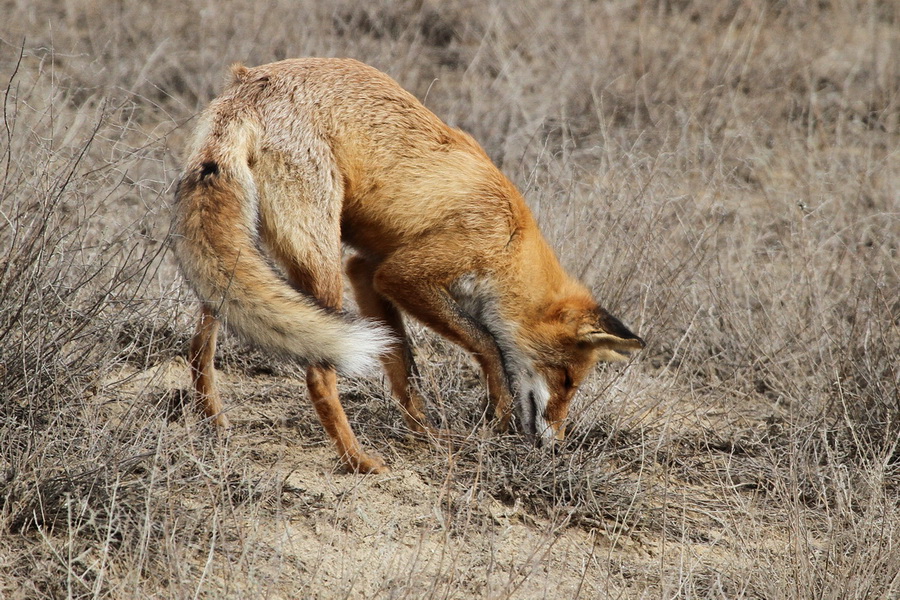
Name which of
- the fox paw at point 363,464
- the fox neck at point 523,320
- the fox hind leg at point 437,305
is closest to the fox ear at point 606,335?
the fox neck at point 523,320

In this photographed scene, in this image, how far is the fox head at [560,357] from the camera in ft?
17.0

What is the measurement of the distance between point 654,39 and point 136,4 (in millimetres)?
5618

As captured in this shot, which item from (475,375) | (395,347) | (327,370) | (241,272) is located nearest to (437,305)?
(395,347)

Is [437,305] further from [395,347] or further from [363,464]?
[363,464]

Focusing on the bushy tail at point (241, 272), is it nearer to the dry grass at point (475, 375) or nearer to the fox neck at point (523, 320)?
the dry grass at point (475, 375)

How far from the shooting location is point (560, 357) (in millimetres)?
5246

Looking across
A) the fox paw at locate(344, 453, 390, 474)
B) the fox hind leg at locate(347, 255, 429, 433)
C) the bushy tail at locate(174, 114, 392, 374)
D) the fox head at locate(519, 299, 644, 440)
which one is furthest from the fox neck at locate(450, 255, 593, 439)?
the bushy tail at locate(174, 114, 392, 374)

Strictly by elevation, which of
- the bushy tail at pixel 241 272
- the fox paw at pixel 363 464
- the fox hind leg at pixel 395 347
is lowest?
the fox paw at pixel 363 464

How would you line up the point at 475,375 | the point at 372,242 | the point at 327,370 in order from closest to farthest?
1. the point at 327,370
2. the point at 372,242
3. the point at 475,375

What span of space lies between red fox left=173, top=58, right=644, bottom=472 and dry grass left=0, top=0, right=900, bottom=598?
0.88ft

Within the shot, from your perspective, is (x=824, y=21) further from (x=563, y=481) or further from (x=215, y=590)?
(x=215, y=590)

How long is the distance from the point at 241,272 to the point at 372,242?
3.81ft

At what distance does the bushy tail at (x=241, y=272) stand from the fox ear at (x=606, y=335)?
143 cm

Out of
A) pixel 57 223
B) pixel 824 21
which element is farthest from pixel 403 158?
pixel 824 21
